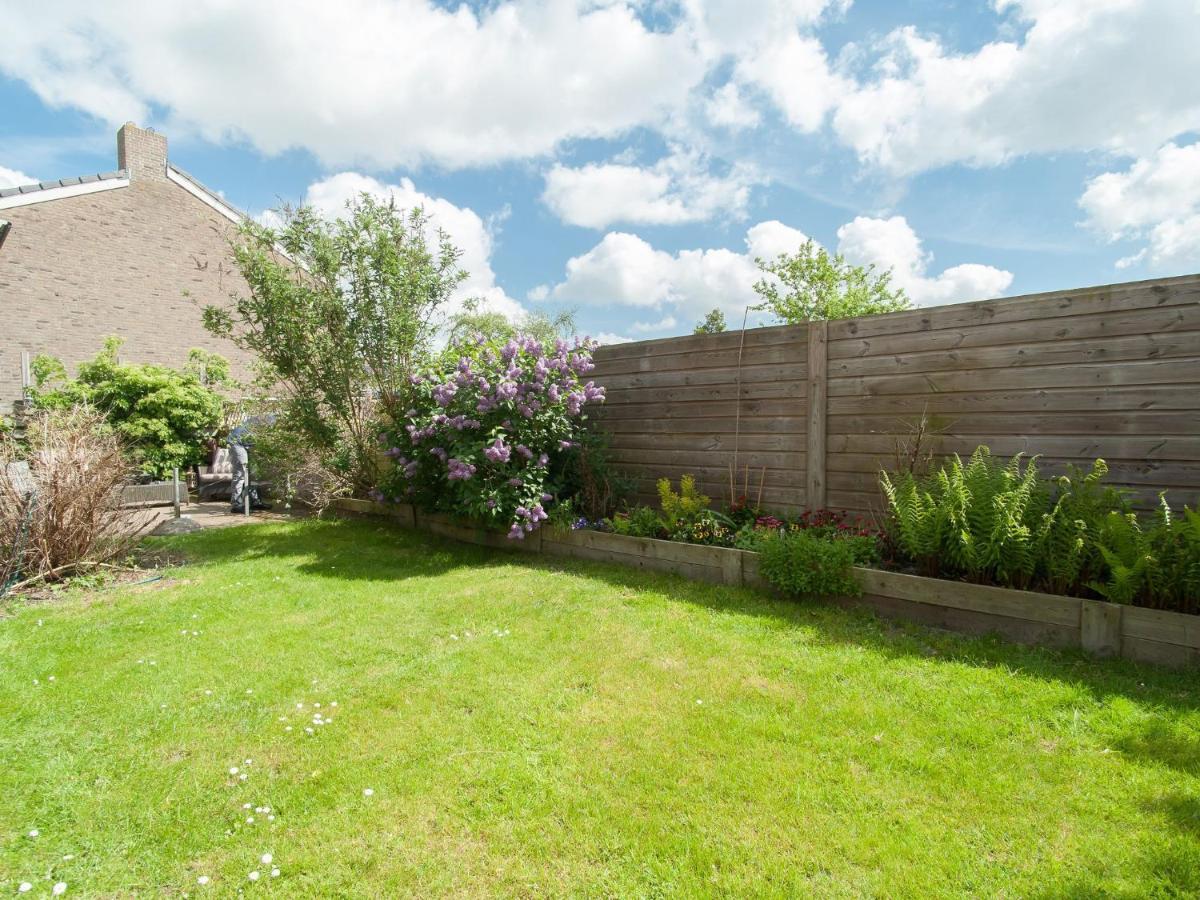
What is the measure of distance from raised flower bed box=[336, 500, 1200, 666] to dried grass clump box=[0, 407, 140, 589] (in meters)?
4.70

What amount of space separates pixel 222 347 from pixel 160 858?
56.2 ft

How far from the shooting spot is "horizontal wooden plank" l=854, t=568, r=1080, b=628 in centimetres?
309

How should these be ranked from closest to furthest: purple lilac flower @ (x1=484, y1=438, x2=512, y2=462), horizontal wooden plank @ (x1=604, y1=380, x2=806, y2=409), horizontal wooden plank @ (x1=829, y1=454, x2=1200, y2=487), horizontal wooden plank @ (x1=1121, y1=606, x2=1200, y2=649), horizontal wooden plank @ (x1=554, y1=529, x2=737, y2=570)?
1. horizontal wooden plank @ (x1=1121, y1=606, x2=1200, y2=649)
2. horizontal wooden plank @ (x1=829, y1=454, x2=1200, y2=487)
3. horizontal wooden plank @ (x1=554, y1=529, x2=737, y2=570)
4. horizontal wooden plank @ (x1=604, y1=380, x2=806, y2=409)
5. purple lilac flower @ (x1=484, y1=438, x2=512, y2=462)

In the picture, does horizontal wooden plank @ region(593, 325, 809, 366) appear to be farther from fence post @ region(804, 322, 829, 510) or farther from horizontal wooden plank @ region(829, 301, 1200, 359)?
horizontal wooden plank @ region(829, 301, 1200, 359)

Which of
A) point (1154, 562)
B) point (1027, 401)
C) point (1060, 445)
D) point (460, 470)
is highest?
point (1027, 401)

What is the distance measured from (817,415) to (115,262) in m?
16.7

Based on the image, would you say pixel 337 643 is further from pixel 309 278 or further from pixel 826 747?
pixel 309 278

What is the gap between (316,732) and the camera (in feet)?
8.34

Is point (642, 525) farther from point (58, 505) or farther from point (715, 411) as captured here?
point (58, 505)

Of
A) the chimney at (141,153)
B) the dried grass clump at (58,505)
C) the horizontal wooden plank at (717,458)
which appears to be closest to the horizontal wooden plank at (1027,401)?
the horizontal wooden plank at (717,458)

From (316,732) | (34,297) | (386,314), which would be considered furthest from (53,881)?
(34,297)

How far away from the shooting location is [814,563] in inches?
152

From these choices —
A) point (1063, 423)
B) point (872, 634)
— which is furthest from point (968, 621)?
point (1063, 423)

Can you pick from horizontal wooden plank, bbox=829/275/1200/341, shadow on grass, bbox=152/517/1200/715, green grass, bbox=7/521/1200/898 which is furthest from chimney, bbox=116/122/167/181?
horizontal wooden plank, bbox=829/275/1200/341
